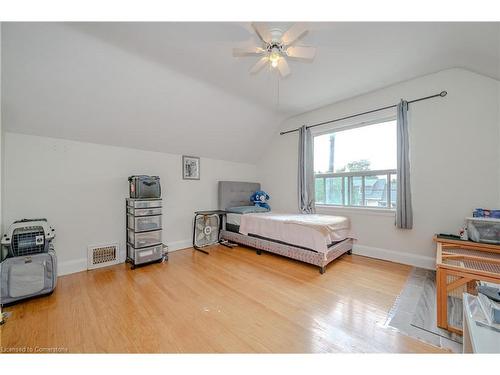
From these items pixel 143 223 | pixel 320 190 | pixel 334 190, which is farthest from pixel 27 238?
pixel 334 190

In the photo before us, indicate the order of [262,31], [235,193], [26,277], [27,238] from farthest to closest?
1. [235,193]
2. [27,238]
3. [26,277]
4. [262,31]

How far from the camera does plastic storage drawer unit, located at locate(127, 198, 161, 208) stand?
8.94ft

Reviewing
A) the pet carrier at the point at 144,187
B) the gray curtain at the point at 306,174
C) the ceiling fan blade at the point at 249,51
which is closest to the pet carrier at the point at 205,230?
the pet carrier at the point at 144,187

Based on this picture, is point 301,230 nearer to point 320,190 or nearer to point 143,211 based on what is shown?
point 320,190

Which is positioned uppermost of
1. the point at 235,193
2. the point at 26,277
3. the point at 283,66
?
the point at 283,66

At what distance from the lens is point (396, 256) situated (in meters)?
2.87

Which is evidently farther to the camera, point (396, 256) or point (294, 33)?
point (396, 256)

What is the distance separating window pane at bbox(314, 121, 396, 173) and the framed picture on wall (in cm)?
241

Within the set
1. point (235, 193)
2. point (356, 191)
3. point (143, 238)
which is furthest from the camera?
point (235, 193)

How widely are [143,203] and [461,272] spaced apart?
11.3 ft

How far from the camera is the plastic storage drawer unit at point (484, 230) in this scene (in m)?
2.05
